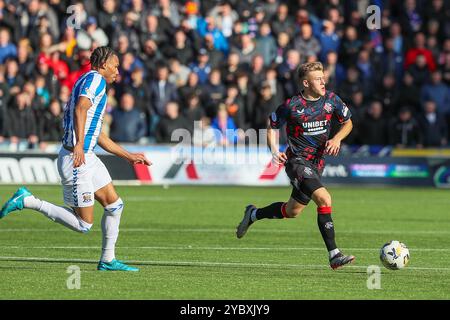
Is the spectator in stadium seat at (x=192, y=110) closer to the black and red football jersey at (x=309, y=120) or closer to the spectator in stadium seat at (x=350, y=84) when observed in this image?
the spectator in stadium seat at (x=350, y=84)

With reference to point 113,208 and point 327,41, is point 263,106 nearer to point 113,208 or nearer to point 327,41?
point 327,41

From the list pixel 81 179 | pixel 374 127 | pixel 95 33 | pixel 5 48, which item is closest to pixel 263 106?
pixel 374 127

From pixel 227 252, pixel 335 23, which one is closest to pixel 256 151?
→ pixel 335 23

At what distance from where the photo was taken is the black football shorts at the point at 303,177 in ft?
40.4

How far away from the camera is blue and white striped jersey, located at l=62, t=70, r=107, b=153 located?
1135 cm

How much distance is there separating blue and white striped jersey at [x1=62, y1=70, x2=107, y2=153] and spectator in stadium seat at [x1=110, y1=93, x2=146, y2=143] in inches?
564

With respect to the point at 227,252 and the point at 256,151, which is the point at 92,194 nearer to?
the point at 227,252

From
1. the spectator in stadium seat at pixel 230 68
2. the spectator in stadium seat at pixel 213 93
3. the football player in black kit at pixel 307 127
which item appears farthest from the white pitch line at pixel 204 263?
the spectator in stadium seat at pixel 230 68

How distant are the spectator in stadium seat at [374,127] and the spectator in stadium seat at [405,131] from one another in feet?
0.59

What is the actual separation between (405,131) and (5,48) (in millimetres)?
9308

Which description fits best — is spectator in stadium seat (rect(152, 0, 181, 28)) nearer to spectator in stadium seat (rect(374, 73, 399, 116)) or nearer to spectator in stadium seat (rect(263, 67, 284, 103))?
spectator in stadium seat (rect(263, 67, 284, 103))

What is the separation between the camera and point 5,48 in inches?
1048
